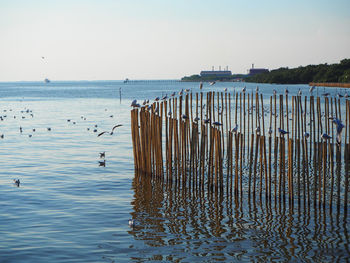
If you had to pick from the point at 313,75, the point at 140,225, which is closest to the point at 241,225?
the point at 140,225

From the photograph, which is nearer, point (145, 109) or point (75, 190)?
point (75, 190)

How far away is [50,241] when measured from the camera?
35.0ft

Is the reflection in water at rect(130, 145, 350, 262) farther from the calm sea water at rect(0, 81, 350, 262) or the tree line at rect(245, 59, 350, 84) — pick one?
the tree line at rect(245, 59, 350, 84)

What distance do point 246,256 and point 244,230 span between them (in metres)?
1.55

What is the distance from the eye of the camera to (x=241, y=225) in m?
11.7

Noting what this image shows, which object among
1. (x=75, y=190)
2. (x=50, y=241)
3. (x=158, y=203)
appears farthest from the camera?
(x=75, y=190)

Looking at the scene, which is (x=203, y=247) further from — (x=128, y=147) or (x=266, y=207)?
(x=128, y=147)

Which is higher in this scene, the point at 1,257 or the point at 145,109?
the point at 145,109

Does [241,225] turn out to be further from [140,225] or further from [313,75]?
[313,75]

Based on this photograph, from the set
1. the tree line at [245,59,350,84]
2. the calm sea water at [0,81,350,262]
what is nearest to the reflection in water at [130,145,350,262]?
the calm sea water at [0,81,350,262]

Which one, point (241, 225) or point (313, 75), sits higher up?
point (313, 75)

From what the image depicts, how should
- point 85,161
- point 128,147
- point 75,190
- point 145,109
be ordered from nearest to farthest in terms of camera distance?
Result: 1. point 75,190
2. point 145,109
3. point 85,161
4. point 128,147

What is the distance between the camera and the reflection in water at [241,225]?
9.97 meters

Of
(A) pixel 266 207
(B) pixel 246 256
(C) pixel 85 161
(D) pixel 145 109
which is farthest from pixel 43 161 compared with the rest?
(B) pixel 246 256
